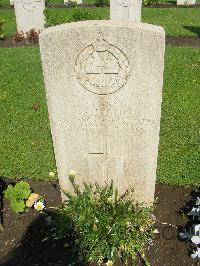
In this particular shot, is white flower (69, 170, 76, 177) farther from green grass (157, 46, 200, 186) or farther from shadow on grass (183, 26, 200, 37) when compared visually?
shadow on grass (183, 26, 200, 37)

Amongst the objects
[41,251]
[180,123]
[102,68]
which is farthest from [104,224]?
[180,123]

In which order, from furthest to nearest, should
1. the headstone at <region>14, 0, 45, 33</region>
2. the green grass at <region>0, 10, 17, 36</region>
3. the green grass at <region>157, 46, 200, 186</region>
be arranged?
the green grass at <region>0, 10, 17, 36</region>
the headstone at <region>14, 0, 45, 33</region>
the green grass at <region>157, 46, 200, 186</region>

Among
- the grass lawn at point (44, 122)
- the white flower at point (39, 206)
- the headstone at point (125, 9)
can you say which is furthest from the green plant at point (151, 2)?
the white flower at point (39, 206)

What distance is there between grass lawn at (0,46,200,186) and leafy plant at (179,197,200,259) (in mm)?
750

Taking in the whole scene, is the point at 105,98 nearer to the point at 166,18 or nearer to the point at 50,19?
the point at 50,19

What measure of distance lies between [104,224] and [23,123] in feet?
10.7

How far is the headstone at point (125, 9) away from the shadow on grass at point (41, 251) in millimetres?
8532

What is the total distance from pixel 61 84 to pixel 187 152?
2.81 metres

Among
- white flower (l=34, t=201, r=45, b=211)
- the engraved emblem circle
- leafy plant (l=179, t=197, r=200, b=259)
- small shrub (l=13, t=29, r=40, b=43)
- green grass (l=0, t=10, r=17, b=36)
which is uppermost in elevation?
the engraved emblem circle

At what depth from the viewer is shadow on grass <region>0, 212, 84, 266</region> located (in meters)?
3.50

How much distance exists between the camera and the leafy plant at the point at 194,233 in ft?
10.9

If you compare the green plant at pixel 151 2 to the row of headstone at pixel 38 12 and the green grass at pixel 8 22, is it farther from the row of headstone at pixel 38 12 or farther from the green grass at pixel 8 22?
the green grass at pixel 8 22

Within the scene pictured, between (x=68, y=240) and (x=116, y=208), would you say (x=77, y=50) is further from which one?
(x=68, y=240)

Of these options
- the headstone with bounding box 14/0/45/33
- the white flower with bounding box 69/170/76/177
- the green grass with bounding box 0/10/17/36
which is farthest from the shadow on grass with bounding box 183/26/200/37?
the white flower with bounding box 69/170/76/177
